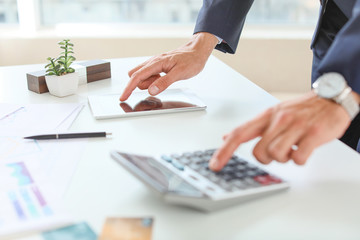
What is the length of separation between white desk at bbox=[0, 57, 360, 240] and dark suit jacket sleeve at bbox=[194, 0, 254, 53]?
0.31m

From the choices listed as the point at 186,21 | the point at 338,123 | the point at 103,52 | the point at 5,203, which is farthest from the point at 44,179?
the point at 186,21

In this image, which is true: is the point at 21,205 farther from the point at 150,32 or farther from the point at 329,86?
the point at 150,32

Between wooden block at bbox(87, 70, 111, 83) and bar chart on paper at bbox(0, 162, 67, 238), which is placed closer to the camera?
bar chart on paper at bbox(0, 162, 67, 238)

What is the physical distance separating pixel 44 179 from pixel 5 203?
79 mm

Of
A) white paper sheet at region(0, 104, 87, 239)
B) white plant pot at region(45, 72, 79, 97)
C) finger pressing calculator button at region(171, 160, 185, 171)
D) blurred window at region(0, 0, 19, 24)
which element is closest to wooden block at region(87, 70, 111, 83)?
white plant pot at region(45, 72, 79, 97)

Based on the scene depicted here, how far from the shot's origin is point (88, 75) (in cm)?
124

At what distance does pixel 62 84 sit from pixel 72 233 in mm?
628

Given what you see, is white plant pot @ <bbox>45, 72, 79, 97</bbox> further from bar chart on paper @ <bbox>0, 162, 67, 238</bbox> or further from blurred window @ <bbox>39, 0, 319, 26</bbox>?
blurred window @ <bbox>39, 0, 319, 26</bbox>

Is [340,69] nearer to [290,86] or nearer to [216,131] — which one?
[216,131]

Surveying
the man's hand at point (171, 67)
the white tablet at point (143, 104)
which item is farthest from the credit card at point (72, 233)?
the man's hand at point (171, 67)

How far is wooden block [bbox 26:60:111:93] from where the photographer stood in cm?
113

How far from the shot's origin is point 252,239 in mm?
543

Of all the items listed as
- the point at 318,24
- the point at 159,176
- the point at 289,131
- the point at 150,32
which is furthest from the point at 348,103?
the point at 150,32

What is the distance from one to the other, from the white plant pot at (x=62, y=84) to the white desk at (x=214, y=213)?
0.49 feet
